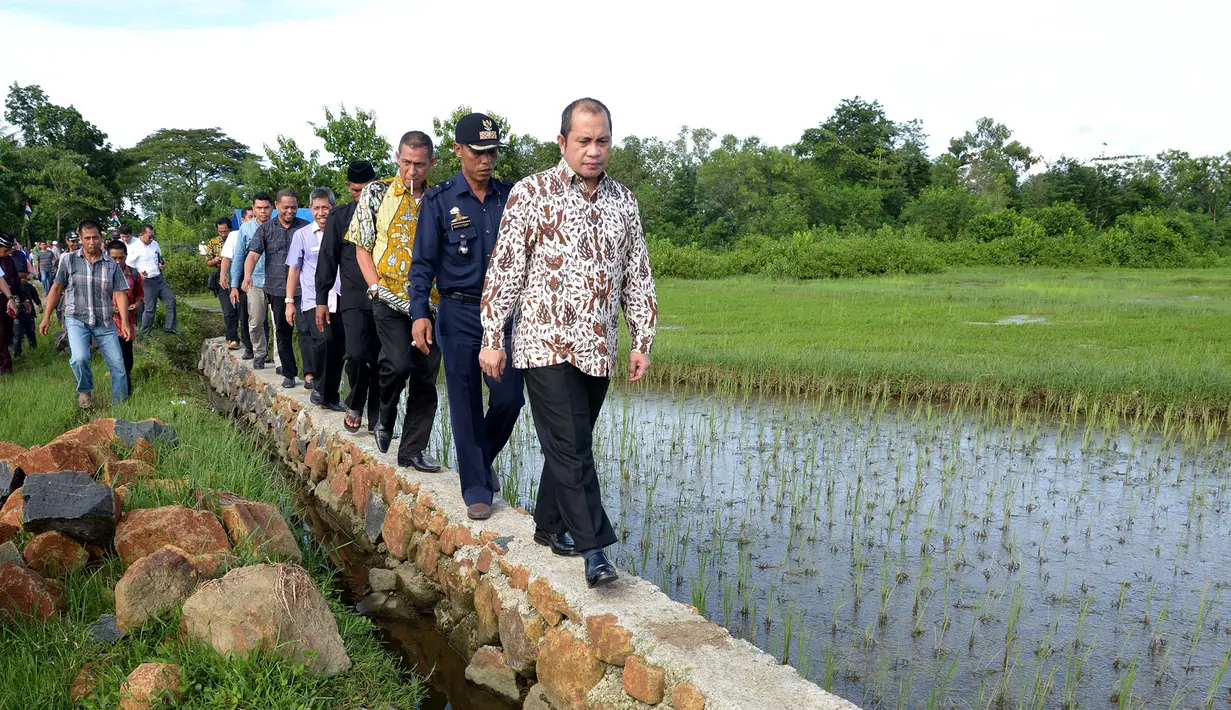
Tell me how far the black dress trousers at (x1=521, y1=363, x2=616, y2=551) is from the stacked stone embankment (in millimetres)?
1007

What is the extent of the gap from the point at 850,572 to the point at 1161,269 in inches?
1085

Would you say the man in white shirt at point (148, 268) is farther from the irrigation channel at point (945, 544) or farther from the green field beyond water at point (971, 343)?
the irrigation channel at point (945, 544)

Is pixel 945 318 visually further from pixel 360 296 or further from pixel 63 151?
pixel 63 151

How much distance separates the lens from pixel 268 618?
10.6 ft

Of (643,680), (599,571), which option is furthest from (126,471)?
(643,680)

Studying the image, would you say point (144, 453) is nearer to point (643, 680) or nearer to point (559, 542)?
point (559, 542)

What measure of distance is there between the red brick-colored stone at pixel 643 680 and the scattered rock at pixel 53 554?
94.5 inches

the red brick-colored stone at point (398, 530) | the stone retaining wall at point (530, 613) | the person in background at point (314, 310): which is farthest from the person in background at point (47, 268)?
the red brick-colored stone at point (398, 530)

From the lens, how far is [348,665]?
3434 mm

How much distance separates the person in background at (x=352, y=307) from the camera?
5.62m

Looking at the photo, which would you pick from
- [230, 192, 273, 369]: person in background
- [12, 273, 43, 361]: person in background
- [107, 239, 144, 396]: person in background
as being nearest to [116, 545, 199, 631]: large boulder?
[107, 239, 144, 396]: person in background

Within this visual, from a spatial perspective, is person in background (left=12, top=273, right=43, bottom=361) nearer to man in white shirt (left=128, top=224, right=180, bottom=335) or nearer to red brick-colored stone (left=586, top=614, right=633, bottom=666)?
man in white shirt (left=128, top=224, right=180, bottom=335)

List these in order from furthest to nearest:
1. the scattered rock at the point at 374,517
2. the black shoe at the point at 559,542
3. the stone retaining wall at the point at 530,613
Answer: the scattered rock at the point at 374,517, the black shoe at the point at 559,542, the stone retaining wall at the point at 530,613

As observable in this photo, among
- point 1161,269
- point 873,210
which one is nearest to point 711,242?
point 873,210
